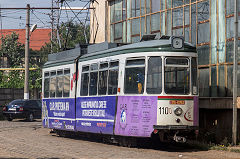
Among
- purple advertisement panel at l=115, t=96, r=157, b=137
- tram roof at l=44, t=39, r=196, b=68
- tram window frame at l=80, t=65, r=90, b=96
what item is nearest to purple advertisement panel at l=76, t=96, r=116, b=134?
tram window frame at l=80, t=65, r=90, b=96

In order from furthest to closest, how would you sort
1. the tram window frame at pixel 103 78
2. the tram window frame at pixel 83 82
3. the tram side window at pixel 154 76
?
the tram window frame at pixel 83 82, the tram window frame at pixel 103 78, the tram side window at pixel 154 76

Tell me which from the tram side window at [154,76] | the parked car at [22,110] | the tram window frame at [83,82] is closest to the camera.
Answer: the tram side window at [154,76]

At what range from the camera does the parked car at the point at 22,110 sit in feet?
107

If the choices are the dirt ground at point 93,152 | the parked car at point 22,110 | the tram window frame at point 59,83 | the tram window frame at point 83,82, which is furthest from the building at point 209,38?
the parked car at point 22,110

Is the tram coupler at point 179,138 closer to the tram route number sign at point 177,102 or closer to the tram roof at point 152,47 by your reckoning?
the tram route number sign at point 177,102

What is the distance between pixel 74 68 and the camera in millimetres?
18953

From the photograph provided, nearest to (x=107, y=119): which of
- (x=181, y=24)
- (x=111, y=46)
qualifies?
(x=111, y=46)

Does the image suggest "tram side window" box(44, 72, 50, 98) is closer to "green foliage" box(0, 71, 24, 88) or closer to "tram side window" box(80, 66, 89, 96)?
"tram side window" box(80, 66, 89, 96)

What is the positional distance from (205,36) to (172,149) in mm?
7078

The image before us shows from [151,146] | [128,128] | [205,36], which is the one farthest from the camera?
[205,36]

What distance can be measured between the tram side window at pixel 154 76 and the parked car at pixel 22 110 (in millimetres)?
19099

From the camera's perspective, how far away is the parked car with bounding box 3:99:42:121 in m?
32.6

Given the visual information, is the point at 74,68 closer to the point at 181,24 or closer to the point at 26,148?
the point at 26,148

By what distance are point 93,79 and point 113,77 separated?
150cm
